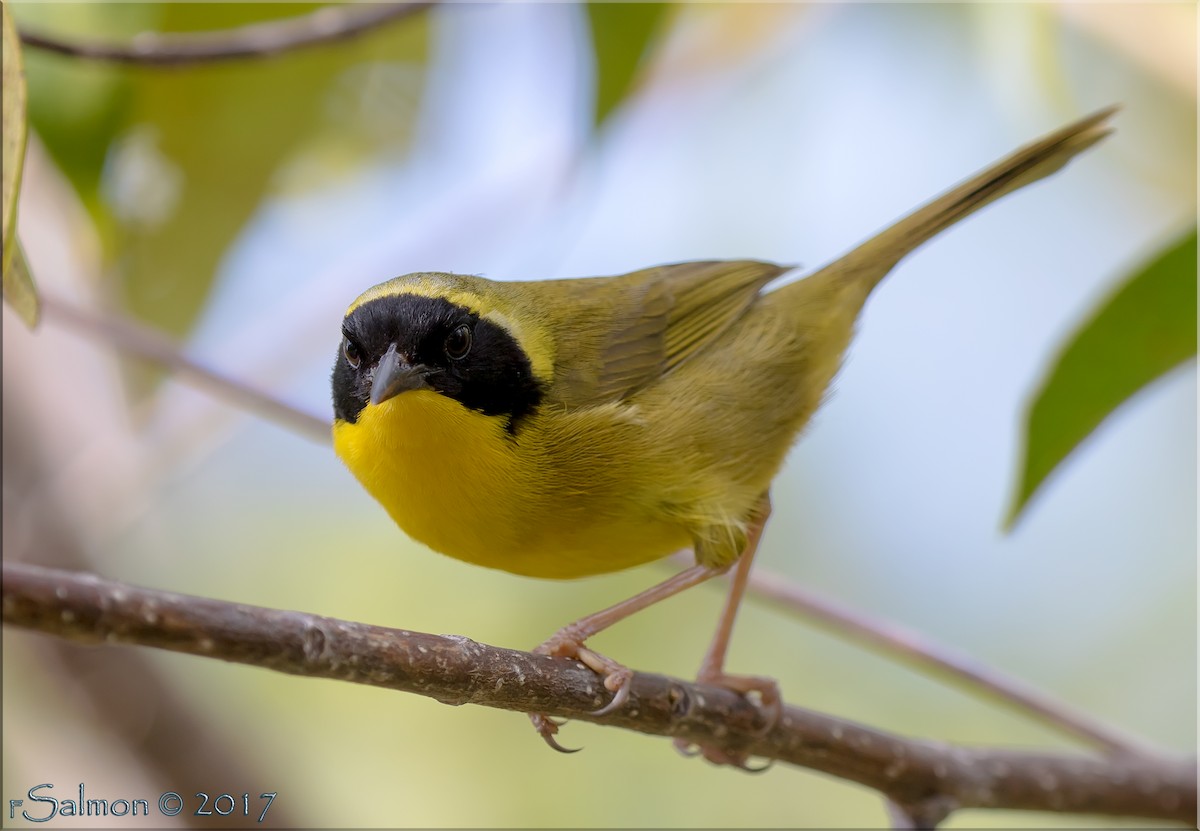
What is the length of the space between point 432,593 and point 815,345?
289 cm

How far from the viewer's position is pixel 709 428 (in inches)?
136

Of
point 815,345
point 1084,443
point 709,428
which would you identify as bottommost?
point 1084,443

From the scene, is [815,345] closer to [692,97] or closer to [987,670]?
[987,670]

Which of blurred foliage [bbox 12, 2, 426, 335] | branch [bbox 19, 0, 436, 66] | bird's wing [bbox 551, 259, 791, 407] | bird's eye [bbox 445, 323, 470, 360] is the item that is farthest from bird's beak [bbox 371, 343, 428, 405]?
blurred foliage [bbox 12, 2, 426, 335]

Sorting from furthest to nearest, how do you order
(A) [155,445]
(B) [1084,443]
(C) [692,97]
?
1. (C) [692,97]
2. (A) [155,445]
3. (B) [1084,443]

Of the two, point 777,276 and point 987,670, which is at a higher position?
point 777,276

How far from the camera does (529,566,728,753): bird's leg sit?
2.50 m

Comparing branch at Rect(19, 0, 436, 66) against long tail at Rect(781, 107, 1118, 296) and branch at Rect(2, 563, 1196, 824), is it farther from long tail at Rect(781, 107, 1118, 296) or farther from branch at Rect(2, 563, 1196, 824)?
branch at Rect(2, 563, 1196, 824)

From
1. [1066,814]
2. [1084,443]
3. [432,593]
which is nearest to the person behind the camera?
[1084,443]

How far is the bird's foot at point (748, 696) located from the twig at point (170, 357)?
1437 millimetres

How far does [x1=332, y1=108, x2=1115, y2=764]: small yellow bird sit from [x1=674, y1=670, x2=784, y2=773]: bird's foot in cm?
1

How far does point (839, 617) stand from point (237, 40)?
253 cm

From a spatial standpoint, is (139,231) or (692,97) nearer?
(139,231)

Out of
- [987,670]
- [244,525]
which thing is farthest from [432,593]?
[987,670]
